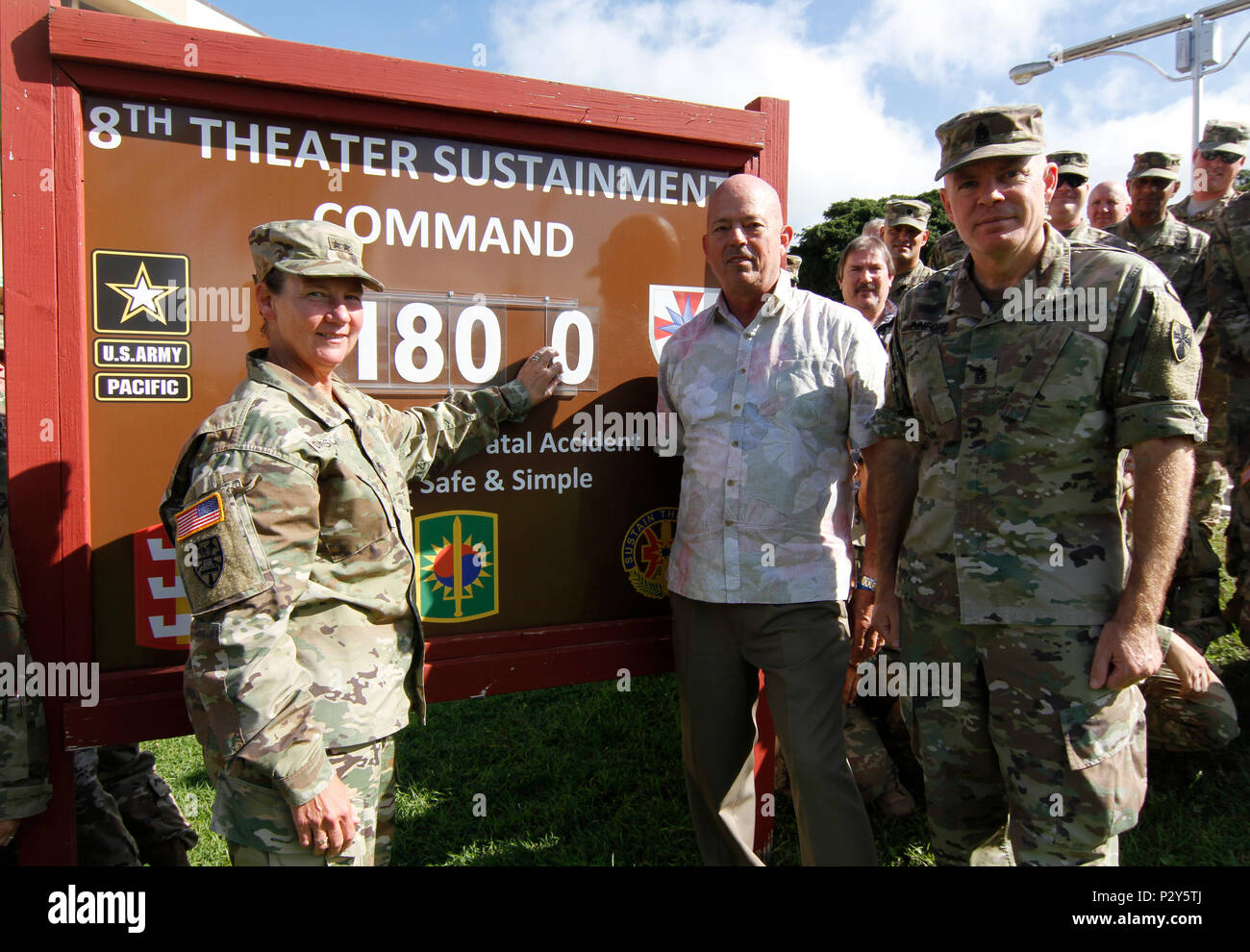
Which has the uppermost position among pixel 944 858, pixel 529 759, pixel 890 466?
pixel 890 466

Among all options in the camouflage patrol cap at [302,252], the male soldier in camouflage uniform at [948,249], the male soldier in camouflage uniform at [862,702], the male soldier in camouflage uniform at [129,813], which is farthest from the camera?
the male soldier in camouflage uniform at [948,249]

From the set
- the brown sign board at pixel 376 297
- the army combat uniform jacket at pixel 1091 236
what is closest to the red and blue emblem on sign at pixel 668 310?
the brown sign board at pixel 376 297

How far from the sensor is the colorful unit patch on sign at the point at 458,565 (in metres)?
2.60

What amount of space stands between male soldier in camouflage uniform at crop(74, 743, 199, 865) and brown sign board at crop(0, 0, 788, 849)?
50 cm

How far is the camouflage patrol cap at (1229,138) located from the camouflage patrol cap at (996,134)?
4771 mm

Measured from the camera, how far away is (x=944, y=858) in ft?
7.87

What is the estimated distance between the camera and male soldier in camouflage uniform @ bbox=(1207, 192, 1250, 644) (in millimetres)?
4348

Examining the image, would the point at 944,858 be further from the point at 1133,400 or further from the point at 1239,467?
the point at 1239,467
